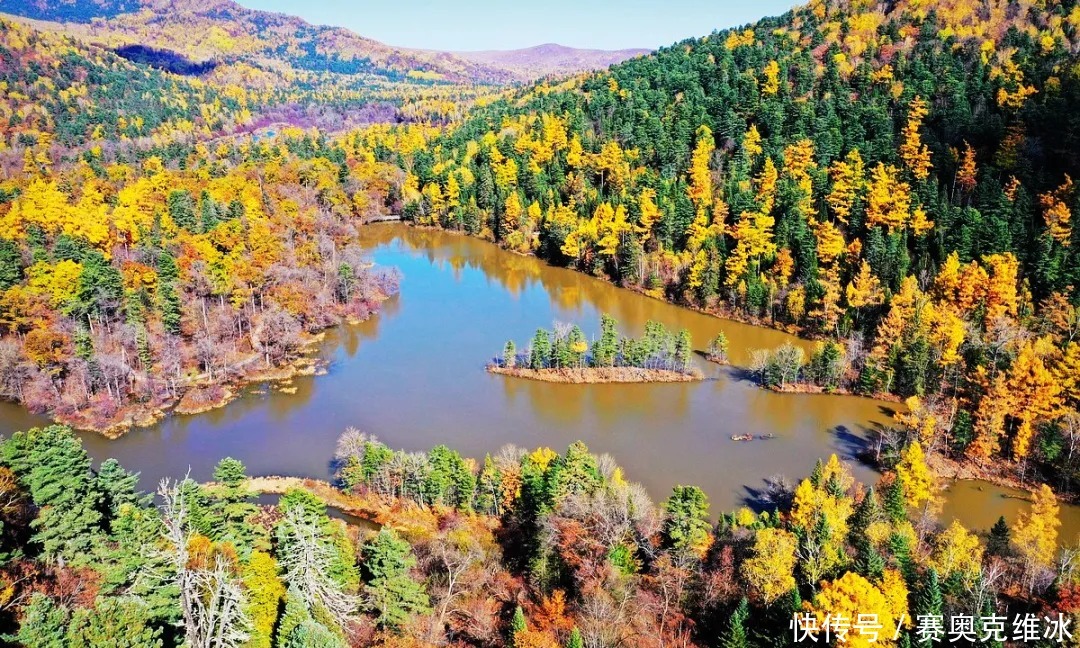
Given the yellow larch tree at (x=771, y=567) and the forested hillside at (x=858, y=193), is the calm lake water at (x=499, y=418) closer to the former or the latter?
the forested hillside at (x=858, y=193)

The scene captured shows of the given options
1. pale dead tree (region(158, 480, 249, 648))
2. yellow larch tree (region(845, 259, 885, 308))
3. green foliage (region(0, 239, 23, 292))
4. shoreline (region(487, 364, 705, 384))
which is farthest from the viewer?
yellow larch tree (region(845, 259, 885, 308))

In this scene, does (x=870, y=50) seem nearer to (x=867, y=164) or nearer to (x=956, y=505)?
(x=867, y=164)

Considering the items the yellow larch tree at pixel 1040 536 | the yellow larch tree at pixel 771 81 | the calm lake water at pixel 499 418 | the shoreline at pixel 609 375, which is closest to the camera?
the yellow larch tree at pixel 1040 536

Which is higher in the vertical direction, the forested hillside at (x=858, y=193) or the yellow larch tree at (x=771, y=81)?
the yellow larch tree at (x=771, y=81)

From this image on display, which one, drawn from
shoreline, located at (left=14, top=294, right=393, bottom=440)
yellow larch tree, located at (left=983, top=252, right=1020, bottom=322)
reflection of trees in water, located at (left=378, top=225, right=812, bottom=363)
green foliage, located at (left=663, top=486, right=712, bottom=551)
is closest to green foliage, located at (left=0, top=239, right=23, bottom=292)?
shoreline, located at (left=14, top=294, right=393, bottom=440)

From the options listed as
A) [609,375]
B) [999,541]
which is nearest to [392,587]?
[999,541]

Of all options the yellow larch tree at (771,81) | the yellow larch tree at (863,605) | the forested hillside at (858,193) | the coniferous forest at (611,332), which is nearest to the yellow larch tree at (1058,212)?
the forested hillside at (858,193)

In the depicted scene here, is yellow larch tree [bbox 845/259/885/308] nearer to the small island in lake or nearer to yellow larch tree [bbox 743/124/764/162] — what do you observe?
the small island in lake
